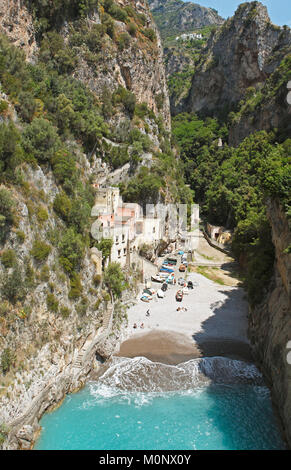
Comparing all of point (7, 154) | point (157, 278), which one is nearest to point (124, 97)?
point (157, 278)

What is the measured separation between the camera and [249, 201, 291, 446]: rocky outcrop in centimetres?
1886

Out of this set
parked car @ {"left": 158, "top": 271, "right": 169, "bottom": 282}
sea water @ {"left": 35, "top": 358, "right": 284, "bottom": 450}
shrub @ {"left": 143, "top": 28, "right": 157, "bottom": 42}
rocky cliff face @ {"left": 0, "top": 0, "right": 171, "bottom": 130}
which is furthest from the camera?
shrub @ {"left": 143, "top": 28, "right": 157, "bottom": 42}

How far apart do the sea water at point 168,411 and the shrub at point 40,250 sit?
10.5m

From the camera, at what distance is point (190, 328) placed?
99.2ft

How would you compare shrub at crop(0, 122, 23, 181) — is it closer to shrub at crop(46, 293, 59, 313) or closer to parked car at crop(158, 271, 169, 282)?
shrub at crop(46, 293, 59, 313)

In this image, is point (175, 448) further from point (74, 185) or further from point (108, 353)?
point (74, 185)

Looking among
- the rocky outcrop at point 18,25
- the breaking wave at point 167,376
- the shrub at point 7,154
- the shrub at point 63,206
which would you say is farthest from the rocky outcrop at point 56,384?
the rocky outcrop at point 18,25

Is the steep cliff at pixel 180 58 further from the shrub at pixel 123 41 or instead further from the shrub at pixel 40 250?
the shrub at pixel 40 250

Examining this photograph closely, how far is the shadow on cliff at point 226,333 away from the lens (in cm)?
2631

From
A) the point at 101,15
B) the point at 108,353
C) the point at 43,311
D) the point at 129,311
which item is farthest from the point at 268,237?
the point at 101,15

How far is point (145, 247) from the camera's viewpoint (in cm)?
4269

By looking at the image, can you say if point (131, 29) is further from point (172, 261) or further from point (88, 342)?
point (88, 342)

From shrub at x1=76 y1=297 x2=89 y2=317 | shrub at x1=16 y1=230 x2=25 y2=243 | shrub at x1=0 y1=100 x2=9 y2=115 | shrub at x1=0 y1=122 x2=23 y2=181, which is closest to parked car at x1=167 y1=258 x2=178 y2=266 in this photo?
shrub at x1=76 y1=297 x2=89 y2=317

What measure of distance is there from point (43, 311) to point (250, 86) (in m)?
90.8
